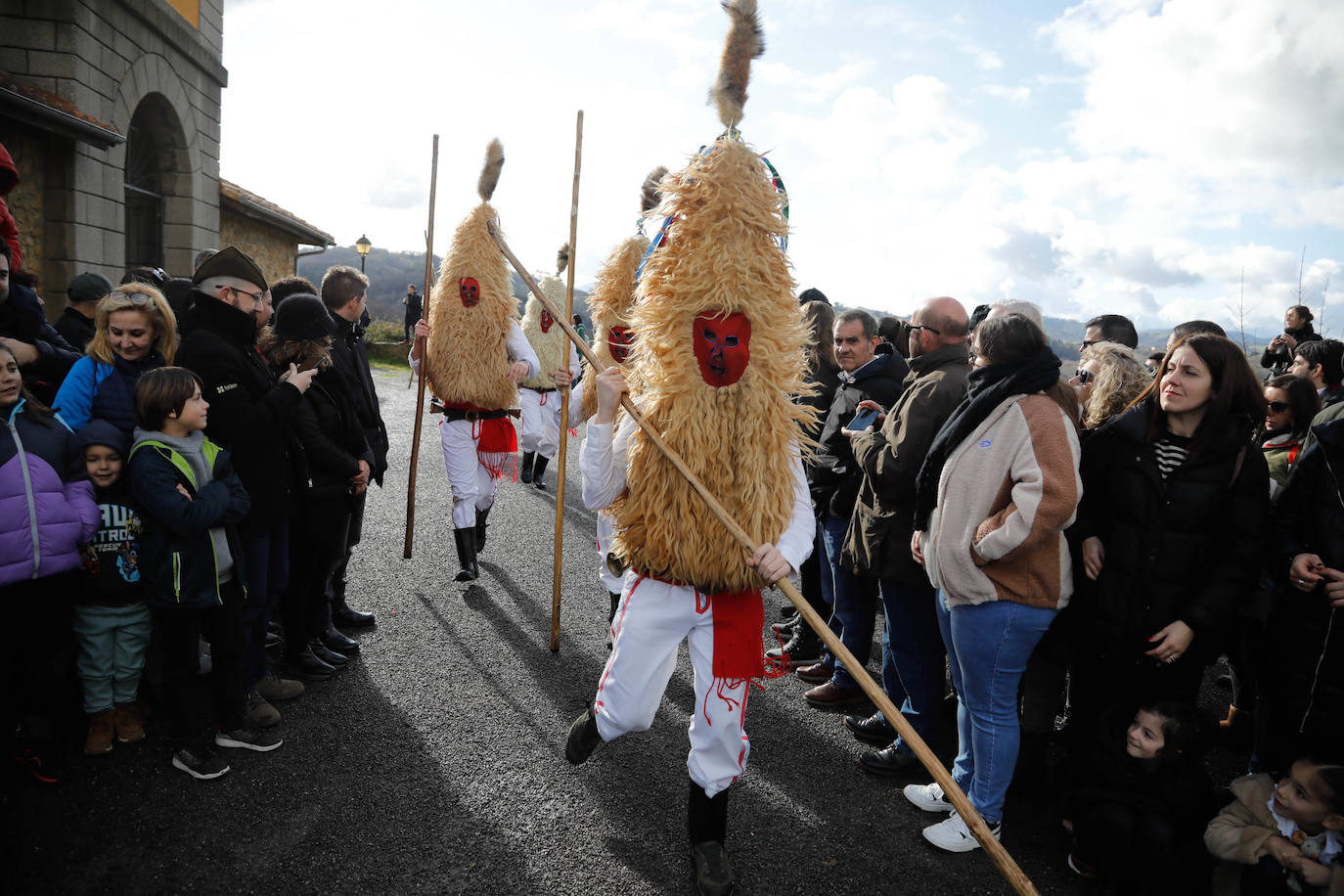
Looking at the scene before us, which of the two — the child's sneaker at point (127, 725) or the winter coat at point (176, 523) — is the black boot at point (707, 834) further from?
the child's sneaker at point (127, 725)

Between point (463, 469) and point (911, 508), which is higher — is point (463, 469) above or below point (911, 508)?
below

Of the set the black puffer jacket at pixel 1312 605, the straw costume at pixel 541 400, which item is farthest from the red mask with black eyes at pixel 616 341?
the straw costume at pixel 541 400

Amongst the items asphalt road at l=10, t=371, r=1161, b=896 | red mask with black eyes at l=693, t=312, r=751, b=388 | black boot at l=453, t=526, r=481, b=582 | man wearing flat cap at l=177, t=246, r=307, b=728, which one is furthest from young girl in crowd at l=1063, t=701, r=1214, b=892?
black boot at l=453, t=526, r=481, b=582

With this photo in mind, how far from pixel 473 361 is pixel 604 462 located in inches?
131

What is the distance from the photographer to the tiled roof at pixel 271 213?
545 inches

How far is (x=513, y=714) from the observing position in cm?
389

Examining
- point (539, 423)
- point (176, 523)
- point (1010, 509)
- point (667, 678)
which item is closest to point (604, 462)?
point (667, 678)

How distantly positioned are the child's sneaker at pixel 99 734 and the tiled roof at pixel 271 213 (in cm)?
1292

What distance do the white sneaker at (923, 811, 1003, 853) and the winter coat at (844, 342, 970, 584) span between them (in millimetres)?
1048

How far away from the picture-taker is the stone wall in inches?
580

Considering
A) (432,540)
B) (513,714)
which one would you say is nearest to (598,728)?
(513,714)

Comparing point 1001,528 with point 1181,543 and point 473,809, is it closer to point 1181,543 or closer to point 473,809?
point 1181,543

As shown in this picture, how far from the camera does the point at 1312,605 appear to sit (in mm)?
3094

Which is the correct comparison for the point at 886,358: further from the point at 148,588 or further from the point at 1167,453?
the point at 148,588
